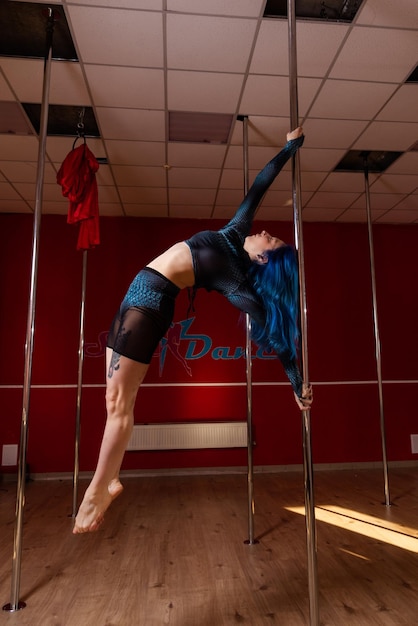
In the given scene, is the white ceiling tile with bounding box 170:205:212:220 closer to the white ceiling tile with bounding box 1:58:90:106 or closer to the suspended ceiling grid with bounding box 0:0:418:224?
the suspended ceiling grid with bounding box 0:0:418:224

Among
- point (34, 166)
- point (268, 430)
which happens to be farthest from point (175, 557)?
point (34, 166)

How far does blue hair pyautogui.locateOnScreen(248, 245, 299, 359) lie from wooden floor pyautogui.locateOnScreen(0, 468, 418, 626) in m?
1.24

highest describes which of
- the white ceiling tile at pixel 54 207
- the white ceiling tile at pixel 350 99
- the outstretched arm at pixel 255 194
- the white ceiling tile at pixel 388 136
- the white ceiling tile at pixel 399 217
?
the white ceiling tile at pixel 350 99

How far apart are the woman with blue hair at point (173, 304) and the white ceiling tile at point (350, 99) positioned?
5.05 feet

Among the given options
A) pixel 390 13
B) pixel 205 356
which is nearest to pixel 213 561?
pixel 205 356

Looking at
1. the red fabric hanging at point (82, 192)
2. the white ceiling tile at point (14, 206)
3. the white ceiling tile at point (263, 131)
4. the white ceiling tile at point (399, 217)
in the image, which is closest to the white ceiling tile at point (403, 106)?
the white ceiling tile at point (263, 131)

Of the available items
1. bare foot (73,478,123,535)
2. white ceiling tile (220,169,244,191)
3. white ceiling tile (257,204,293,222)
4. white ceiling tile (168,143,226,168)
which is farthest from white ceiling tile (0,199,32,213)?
bare foot (73,478,123,535)

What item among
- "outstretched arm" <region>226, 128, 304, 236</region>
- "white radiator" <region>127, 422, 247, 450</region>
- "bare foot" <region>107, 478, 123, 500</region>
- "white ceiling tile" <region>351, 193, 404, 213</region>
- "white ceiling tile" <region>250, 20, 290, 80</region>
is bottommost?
"white radiator" <region>127, 422, 247, 450</region>

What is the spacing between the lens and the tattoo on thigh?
1440mm

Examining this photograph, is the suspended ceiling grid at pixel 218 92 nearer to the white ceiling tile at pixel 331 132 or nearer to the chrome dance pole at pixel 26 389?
the white ceiling tile at pixel 331 132

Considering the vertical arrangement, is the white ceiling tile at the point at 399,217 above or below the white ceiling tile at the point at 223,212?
below

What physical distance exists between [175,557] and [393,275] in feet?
13.4

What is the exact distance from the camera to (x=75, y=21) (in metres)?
2.22

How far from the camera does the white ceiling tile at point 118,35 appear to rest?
7.17 feet
